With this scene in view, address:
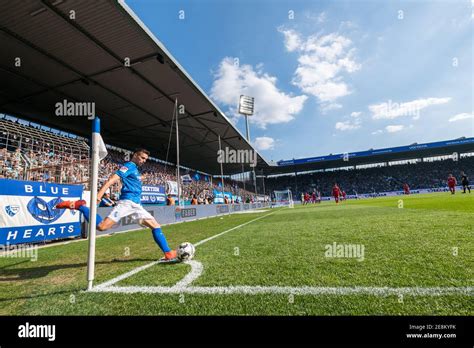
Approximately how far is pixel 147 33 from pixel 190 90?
5505 mm

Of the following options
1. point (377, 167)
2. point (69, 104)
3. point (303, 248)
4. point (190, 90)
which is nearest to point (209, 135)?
point (190, 90)

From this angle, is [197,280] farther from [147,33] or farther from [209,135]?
[209,135]

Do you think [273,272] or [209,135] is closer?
[273,272]

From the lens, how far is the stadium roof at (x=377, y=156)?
140ft

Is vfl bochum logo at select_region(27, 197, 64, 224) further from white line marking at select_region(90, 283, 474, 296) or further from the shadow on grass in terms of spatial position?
white line marking at select_region(90, 283, 474, 296)

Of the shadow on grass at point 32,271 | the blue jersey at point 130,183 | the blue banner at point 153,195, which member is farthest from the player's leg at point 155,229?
the blue banner at point 153,195

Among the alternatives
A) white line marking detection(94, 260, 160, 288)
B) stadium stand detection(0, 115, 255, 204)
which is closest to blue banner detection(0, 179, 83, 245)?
stadium stand detection(0, 115, 255, 204)

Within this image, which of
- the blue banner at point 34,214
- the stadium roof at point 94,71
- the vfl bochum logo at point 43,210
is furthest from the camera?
the stadium roof at point 94,71

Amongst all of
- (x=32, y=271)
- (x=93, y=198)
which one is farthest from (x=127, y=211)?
(x=32, y=271)

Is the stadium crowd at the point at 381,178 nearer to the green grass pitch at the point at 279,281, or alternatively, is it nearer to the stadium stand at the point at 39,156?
the stadium stand at the point at 39,156

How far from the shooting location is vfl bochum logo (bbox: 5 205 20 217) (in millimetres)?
6668

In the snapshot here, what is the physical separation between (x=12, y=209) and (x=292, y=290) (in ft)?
27.7

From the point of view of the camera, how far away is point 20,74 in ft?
39.5

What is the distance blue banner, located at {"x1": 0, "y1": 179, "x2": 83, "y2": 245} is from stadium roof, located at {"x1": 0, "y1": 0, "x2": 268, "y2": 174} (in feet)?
21.4
